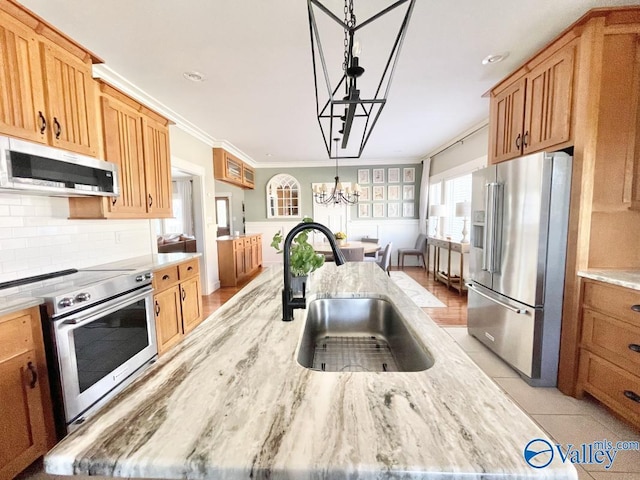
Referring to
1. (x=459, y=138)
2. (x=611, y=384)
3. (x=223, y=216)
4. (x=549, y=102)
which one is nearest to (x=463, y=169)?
(x=459, y=138)

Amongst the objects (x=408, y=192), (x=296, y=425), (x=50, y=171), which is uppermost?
(x=408, y=192)

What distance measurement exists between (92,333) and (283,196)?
5485 millimetres

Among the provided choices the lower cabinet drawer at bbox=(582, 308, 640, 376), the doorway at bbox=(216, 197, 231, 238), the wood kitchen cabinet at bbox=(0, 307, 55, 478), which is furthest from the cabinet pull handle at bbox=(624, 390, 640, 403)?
the doorway at bbox=(216, 197, 231, 238)

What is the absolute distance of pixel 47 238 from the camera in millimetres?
2047

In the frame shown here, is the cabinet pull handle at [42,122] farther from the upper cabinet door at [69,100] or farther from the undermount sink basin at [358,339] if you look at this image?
the undermount sink basin at [358,339]

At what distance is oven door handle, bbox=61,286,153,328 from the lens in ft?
5.08

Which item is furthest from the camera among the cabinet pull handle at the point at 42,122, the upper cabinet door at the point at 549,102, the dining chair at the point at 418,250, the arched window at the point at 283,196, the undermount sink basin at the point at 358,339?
the arched window at the point at 283,196

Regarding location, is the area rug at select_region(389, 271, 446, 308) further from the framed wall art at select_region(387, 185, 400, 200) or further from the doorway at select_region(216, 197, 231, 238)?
the doorway at select_region(216, 197, 231, 238)

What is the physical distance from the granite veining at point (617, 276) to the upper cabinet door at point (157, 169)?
3.60m

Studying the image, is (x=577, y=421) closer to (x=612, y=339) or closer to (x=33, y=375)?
(x=612, y=339)

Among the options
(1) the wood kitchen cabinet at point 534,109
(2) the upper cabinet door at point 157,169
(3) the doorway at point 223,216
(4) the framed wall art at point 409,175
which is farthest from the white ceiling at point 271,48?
(3) the doorway at point 223,216

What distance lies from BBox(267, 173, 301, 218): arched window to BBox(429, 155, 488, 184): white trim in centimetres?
317

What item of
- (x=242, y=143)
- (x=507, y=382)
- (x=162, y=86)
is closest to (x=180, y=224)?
(x=242, y=143)

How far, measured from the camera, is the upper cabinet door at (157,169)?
2727 mm
